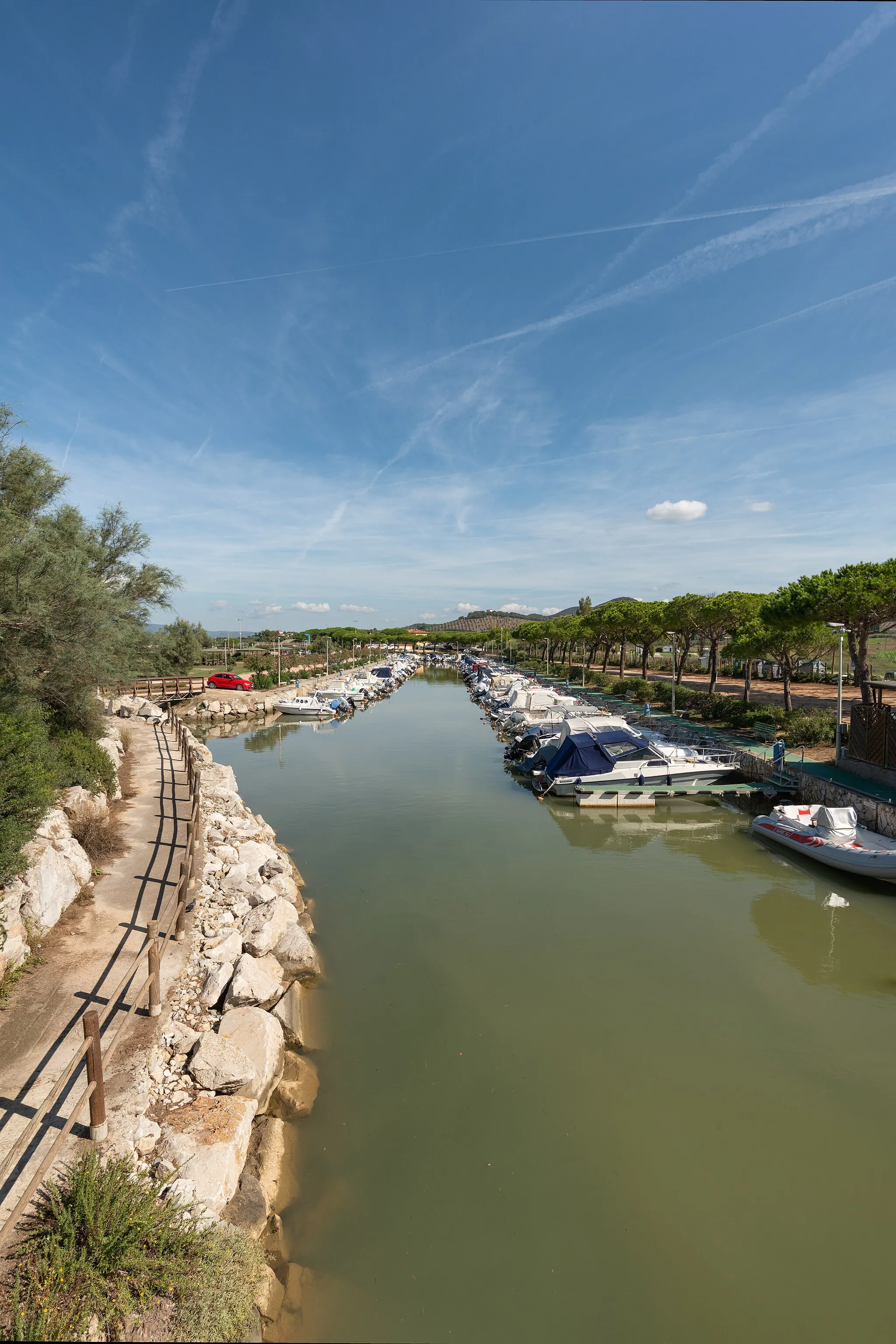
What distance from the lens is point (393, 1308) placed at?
475 centimetres

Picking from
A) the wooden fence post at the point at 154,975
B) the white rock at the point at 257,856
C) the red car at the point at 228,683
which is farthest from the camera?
the red car at the point at 228,683

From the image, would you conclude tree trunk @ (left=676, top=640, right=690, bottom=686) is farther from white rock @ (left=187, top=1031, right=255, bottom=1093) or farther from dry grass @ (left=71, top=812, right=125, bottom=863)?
white rock @ (left=187, top=1031, right=255, bottom=1093)

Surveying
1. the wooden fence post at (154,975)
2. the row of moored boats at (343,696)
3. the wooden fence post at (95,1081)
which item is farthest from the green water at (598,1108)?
the row of moored boats at (343,696)

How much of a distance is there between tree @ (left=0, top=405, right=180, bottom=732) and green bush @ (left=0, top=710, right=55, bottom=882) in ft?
8.41

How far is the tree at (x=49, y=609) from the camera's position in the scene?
11281 mm

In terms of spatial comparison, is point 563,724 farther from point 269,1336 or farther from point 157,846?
point 269,1336

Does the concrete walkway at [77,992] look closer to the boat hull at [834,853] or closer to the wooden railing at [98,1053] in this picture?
the wooden railing at [98,1053]

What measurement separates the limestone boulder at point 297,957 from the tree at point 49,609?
22.9ft

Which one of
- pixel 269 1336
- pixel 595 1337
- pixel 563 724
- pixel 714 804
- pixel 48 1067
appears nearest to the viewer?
pixel 269 1336

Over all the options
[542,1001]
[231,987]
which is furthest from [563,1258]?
[231,987]

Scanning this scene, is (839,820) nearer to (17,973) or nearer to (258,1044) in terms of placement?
(258,1044)

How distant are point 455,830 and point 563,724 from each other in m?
8.41

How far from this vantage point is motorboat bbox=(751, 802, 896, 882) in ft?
42.2

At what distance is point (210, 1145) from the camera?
17.3 ft
